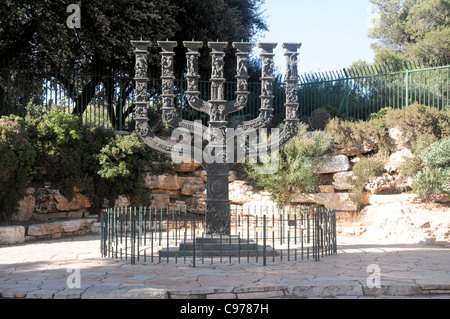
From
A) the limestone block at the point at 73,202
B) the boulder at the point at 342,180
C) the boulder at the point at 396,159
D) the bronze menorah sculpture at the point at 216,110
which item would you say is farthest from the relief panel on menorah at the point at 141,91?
the boulder at the point at 396,159

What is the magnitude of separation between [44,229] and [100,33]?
6.43m

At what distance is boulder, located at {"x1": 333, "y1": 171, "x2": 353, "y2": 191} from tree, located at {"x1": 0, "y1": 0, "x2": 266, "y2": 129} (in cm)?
646

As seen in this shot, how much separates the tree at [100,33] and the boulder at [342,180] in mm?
6459

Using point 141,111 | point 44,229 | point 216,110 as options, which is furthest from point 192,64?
point 44,229

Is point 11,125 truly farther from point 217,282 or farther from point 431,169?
point 431,169

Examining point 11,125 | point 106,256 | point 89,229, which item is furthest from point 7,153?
point 106,256

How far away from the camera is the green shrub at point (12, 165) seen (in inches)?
394

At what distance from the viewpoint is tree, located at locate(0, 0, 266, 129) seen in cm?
1255

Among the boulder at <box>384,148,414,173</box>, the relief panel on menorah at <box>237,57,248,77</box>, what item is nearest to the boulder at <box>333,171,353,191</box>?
the boulder at <box>384,148,414,173</box>

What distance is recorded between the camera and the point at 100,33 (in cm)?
1314

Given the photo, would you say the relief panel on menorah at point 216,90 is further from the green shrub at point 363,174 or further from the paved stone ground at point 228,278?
the green shrub at point 363,174

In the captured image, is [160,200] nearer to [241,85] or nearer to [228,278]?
[241,85]

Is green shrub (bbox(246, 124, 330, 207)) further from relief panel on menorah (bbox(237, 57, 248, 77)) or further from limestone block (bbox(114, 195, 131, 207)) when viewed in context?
relief panel on menorah (bbox(237, 57, 248, 77))

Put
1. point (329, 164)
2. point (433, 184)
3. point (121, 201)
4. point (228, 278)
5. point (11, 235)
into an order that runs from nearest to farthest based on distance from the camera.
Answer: point (228, 278) < point (11, 235) < point (433, 184) < point (121, 201) < point (329, 164)
